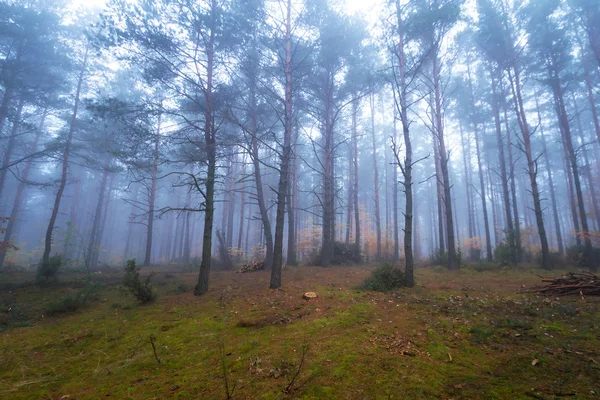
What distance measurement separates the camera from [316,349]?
141 inches

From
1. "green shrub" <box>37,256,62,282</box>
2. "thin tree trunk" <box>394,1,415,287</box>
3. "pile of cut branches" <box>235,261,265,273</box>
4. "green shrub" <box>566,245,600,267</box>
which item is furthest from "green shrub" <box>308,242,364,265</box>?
"green shrub" <box>37,256,62,282</box>

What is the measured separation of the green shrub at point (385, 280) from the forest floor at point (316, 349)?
596 millimetres

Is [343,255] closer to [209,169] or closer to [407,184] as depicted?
[407,184]

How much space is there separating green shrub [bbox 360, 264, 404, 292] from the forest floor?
0.60 m

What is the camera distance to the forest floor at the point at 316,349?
2.75 meters

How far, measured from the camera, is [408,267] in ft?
25.5

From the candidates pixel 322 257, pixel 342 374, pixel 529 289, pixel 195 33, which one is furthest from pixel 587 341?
pixel 195 33

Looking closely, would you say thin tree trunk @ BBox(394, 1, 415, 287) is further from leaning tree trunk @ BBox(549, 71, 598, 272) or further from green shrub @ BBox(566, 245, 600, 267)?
green shrub @ BBox(566, 245, 600, 267)

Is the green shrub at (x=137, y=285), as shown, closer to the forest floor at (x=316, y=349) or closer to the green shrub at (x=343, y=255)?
the forest floor at (x=316, y=349)

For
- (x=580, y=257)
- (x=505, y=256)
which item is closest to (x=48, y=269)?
(x=505, y=256)

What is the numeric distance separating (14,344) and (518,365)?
8.31m

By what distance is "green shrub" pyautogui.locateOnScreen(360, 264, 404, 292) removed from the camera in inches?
292

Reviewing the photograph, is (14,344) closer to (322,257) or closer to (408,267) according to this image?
(408,267)

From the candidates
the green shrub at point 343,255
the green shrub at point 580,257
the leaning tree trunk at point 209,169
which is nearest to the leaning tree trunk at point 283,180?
the leaning tree trunk at point 209,169
